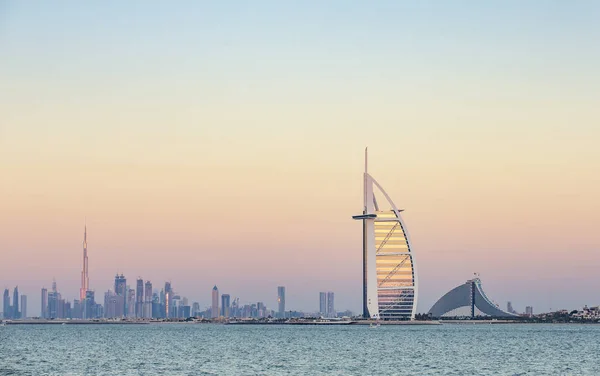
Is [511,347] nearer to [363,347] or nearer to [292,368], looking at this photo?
[363,347]

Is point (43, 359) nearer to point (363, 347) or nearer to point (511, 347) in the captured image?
point (363, 347)

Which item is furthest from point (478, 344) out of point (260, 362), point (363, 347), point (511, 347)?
point (260, 362)

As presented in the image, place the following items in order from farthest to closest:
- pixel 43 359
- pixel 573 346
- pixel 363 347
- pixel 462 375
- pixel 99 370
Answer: pixel 573 346 → pixel 363 347 → pixel 43 359 → pixel 99 370 → pixel 462 375

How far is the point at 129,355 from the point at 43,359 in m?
10.2

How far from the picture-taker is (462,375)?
7925cm

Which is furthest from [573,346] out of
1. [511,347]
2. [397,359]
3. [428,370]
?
[428,370]

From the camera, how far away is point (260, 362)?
92.8m

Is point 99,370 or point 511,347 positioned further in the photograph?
point 511,347

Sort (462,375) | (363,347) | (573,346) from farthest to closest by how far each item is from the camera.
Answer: (573,346) → (363,347) → (462,375)

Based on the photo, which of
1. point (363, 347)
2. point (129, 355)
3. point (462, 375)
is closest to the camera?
→ point (462, 375)

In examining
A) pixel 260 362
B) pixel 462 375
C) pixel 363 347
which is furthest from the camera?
pixel 363 347

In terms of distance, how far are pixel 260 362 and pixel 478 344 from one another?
45877mm

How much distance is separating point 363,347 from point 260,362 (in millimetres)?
29320

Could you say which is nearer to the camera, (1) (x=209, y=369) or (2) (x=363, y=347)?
(1) (x=209, y=369)
